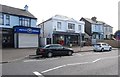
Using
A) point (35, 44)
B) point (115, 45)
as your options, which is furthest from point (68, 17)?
point (35, 44)

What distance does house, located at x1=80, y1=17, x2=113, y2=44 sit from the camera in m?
63.4

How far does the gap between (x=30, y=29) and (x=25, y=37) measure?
1.65 metres

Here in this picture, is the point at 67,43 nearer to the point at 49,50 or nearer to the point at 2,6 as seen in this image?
the point at 2,6

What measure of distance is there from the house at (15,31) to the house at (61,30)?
7.68 meters

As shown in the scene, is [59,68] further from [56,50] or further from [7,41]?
[7,41]

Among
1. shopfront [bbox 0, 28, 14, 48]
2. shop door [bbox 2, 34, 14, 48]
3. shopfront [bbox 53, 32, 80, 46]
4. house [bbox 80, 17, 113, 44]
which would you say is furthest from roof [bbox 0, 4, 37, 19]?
house [bbox 80, 17, 113, 44]

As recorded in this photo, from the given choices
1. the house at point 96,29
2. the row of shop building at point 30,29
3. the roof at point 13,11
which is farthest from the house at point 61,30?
the house at point 96,29

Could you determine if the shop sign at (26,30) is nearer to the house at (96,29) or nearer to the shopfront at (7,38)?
the shopfront at (7,38)

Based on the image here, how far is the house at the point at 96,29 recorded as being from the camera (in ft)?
208

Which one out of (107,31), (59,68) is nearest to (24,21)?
(59,68)

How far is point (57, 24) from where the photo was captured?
4819 centimetres

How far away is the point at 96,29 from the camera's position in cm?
6512

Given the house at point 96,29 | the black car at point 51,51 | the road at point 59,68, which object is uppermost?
the house at point 96,29

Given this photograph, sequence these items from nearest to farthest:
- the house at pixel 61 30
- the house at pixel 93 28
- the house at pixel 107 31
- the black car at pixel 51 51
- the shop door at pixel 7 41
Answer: the black car at pixel 51 51 → the shop door at pixel 7 41 → the house at pixel 61 30 → the house at pixel 93 28 → the house at pixel 107 31
